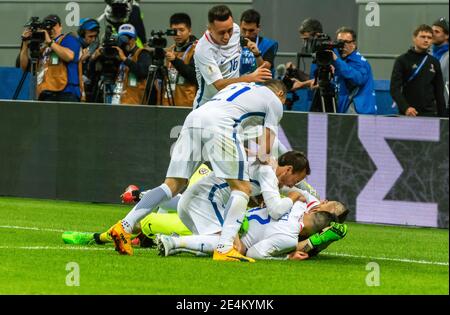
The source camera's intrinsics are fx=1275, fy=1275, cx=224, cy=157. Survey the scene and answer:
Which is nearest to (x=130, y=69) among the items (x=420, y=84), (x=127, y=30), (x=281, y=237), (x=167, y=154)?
(x=127, y=30)

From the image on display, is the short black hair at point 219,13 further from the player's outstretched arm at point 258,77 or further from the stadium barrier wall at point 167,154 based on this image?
the stadium barrier wall at point 167,154

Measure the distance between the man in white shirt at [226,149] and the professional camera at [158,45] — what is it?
543 centimetres

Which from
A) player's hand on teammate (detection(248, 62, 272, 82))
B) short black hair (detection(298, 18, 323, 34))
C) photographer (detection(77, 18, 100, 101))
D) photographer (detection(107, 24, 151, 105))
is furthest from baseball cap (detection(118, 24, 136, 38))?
player's hand on teammate (detection(248, 62, 272, 82))

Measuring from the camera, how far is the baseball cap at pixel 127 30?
17.9 metres

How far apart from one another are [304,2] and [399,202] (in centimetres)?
594

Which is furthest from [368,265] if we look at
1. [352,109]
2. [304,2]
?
[304,2]

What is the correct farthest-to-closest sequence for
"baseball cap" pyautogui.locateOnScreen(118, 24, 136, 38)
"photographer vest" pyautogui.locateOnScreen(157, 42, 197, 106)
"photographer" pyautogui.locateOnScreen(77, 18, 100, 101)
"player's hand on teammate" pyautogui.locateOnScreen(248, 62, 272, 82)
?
"photographer" pyautogui.locateOnScreen(77, 18, 100, 101)
"baseball cap" pyautogui.locateOnScreen(118, 24, 136, 38)
"photographer vest" pyautogui.locateOnScreen(157, 42, 197, 106)
"player's hand on teammate" pyautogui.locateOnScreen(248, 62, 272, 82)

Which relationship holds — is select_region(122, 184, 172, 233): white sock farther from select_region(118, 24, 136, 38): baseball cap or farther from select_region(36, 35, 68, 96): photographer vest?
select_region(118, 24, 136, 38): baseball cap

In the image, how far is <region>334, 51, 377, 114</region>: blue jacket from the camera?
1595 cm

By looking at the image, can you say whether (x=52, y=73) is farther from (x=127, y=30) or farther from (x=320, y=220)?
(x=320, y=220)

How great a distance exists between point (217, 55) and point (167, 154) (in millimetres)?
4193

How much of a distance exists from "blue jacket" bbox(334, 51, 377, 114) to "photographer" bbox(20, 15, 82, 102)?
374cm

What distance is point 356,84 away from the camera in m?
16.0

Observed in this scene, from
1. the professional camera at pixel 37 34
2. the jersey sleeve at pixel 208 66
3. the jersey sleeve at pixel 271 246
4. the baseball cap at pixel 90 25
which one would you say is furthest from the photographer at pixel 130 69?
the jersey sleeve at pixel 271 246
